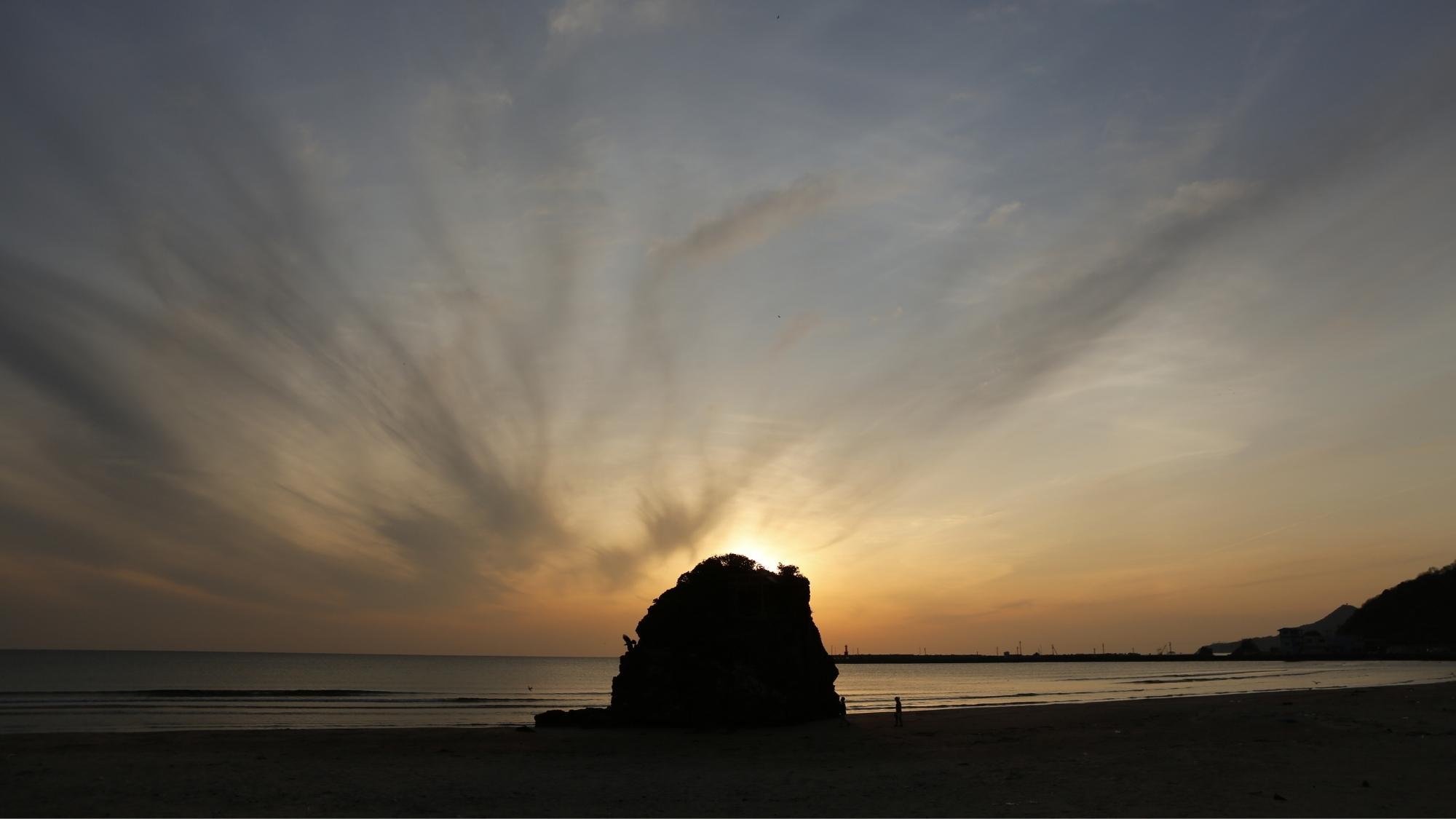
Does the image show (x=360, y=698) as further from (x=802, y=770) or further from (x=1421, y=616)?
(x=1421, y=616)

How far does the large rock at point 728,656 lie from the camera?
3834 centimetres

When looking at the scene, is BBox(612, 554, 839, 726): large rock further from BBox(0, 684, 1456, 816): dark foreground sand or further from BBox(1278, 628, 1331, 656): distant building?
BBox(1278, 628, 1331, 656): distant building

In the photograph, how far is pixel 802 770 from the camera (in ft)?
79.0

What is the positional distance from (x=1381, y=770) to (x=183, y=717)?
210ft

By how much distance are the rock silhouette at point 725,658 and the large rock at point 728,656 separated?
1.6 inches

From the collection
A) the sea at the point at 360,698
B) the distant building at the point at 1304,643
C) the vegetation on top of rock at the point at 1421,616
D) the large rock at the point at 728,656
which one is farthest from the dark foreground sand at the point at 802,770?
the vegetation on top of rock at the point at 1421,616

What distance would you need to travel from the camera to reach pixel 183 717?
54500 millimetres

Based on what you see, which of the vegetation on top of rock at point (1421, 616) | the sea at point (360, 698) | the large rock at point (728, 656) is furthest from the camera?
the vegetation on top of rock at point (1421, 616)

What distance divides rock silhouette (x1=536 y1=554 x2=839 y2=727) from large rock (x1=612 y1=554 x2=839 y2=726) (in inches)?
1.6

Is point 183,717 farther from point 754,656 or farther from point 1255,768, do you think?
point 1255,768

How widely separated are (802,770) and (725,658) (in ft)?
51.6

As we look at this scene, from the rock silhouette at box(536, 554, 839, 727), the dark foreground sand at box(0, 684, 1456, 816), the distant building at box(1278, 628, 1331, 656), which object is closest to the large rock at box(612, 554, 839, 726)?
the rock silhouette at box(536, 554, 839, 727)

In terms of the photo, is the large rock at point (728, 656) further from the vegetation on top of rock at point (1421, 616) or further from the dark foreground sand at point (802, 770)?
the vegetation on top of rock at point (1421, 616)

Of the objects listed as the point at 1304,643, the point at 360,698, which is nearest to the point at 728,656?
the point at 360,698
